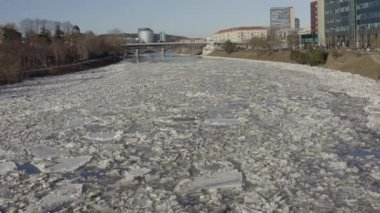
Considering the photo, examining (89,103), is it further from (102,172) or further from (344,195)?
(344,195)

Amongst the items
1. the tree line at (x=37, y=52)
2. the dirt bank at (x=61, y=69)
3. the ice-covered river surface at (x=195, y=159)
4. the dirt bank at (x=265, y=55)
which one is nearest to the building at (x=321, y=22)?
the dirt bank at (x=265, y=55)

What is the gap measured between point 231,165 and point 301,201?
2689 mm

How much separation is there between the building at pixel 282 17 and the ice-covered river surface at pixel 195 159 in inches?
6428

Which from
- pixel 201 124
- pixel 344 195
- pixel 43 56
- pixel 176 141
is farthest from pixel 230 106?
pixel 43 56

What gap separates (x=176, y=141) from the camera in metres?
13.6

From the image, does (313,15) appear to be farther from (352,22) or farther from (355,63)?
(355,63)

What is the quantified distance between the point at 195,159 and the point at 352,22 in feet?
312

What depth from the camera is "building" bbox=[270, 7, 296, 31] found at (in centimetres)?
17912

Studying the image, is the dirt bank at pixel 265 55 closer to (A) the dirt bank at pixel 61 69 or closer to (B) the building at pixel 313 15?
(B) the building at pixel 313 15

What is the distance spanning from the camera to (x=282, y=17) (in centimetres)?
18112

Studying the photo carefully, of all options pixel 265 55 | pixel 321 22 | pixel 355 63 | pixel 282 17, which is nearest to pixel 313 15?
pixel 321 22

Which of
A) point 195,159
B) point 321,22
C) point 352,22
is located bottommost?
point 195,159

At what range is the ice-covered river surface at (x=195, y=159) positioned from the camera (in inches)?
336

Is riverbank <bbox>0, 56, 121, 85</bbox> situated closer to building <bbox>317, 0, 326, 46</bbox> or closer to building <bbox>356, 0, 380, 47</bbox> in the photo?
building <bbox>356, 0, 380, 47</bbox>
